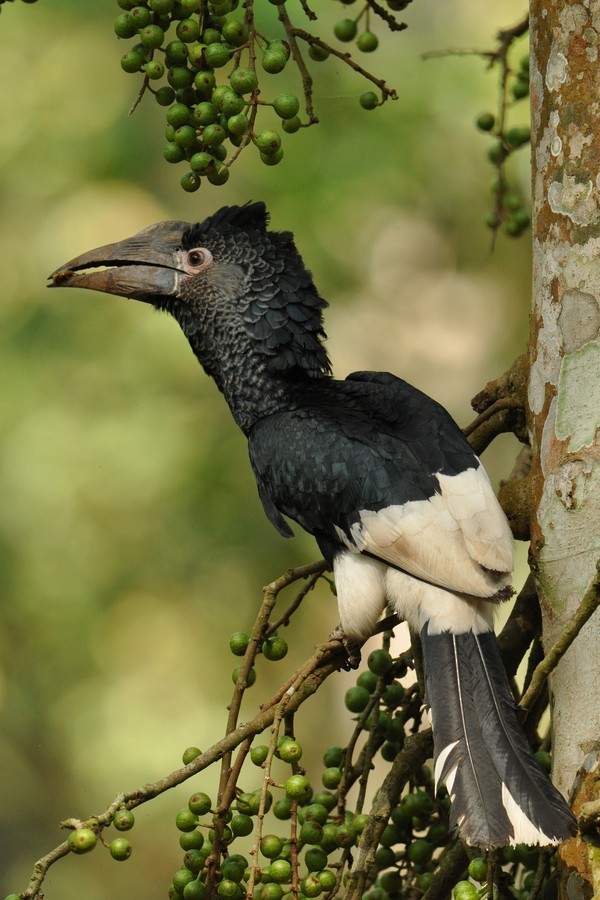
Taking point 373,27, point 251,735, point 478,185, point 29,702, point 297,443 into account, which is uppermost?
point 373,27

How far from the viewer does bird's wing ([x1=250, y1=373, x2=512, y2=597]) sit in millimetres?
2209

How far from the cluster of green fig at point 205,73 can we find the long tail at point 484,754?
978 mm

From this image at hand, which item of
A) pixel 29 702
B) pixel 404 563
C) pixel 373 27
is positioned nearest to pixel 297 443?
pixel 404 563

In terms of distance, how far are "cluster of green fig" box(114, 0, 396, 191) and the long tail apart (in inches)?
38.5

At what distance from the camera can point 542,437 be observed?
1964mm

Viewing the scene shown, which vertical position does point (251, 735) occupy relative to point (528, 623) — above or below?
below

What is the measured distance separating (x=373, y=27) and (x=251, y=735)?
4.29 meters

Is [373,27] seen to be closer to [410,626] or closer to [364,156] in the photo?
[364,156]

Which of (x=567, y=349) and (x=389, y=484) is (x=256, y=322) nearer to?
(x=389, y=484)

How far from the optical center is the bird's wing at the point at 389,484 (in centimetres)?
221

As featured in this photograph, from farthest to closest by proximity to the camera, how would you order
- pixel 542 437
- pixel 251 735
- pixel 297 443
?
pixel 297 443, pixel 542 437, pixel 251 735

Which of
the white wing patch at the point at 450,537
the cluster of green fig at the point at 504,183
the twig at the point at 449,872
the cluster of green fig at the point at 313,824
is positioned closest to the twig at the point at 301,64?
the white wing patch at the point at 450,537

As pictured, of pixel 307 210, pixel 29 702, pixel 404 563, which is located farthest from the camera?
pixel 29 702

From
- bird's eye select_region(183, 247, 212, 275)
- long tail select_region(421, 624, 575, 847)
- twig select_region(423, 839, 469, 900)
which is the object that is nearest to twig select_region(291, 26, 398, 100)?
bird's eye select_region(183, 247, 212, 275)
